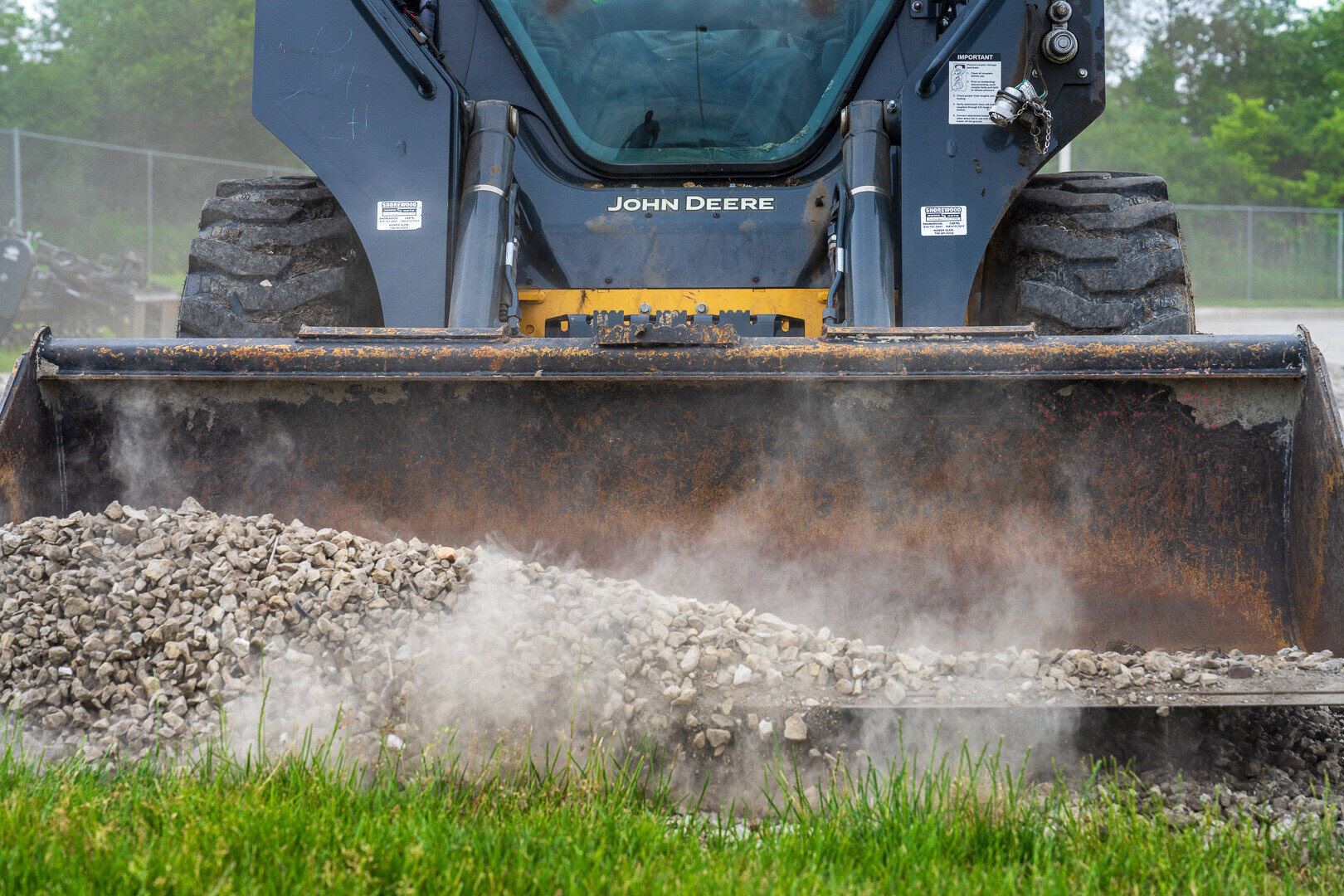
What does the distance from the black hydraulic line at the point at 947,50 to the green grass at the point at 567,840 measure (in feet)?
8.27

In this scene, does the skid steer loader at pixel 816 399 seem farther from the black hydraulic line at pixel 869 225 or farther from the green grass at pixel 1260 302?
the green grass at pixel 1260 302

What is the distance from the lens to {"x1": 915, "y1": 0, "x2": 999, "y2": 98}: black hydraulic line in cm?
387

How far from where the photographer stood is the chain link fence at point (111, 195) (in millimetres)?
17922

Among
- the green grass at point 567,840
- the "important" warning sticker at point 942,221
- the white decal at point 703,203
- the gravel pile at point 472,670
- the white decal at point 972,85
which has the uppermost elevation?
the white decal at point 972,85

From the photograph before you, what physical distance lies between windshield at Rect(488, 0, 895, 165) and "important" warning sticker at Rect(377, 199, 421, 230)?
30.4 inches

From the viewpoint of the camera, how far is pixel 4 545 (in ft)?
8.91

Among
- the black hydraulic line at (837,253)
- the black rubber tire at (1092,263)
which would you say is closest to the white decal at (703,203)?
the black hydraulic line at (837,253)

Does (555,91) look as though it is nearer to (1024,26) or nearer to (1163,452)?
(1024,26)

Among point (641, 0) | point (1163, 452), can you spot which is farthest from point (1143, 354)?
point (641, 0)

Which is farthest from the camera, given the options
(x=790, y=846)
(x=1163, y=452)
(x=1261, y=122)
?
(x=1261, y=122)

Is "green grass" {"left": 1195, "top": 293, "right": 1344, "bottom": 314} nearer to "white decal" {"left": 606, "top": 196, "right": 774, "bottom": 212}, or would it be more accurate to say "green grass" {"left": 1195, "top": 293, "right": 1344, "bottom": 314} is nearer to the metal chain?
the metal chain

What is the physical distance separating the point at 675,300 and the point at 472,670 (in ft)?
6.43

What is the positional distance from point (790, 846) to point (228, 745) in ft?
3.73

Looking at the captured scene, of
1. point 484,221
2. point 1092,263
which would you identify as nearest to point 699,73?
point 484,221
